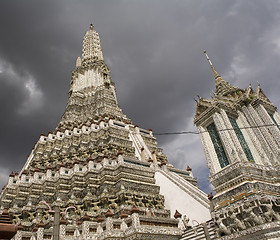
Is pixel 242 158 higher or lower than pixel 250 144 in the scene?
lower

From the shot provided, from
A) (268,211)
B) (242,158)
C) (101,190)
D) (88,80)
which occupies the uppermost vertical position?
(88,80)

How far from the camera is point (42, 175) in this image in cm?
1952

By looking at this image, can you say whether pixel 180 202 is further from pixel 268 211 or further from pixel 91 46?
pixel 91 46

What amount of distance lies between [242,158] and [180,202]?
21.4ft

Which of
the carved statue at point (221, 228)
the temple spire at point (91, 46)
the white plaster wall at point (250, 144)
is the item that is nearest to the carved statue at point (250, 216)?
the carved statue at point (221, 228)

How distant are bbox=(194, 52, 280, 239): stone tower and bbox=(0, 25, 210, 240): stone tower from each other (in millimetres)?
3535

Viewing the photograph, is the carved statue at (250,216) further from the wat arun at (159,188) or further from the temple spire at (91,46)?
the temple spire at (91,46)

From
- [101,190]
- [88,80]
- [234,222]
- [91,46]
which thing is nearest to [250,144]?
[234,222]

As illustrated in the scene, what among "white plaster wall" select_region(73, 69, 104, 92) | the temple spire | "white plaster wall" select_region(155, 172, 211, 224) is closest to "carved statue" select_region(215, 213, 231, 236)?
"white plaster wall" select_region(155, 172, 211, 224)

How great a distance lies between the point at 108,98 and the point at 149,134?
936 centimetres

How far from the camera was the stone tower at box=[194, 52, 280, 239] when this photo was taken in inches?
336

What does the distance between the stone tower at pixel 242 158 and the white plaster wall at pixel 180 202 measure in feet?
10.9

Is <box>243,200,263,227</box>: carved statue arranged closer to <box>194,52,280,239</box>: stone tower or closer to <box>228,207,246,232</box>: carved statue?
<box>194,52,280,239</box>: stone tower

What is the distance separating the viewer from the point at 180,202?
1513cm
